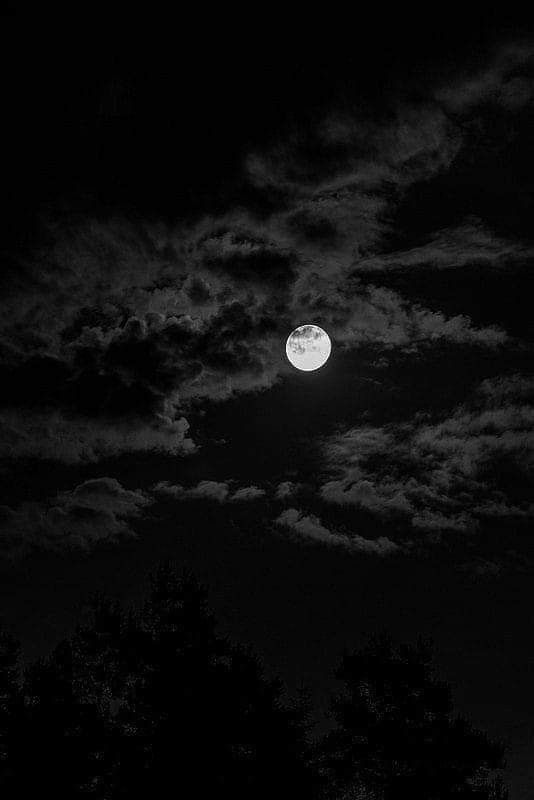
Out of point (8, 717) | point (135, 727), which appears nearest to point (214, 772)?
point (135, 727)

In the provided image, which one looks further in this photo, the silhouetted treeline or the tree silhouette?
the tree silhouette

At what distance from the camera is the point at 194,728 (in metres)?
15.3

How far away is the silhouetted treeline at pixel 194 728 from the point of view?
15094 millimetres

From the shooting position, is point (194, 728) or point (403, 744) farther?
point (403, 744)

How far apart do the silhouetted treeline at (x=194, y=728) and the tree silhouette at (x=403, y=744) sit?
41 millimetres

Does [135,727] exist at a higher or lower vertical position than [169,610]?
lower

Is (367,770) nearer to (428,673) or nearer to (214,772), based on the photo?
(428,673)

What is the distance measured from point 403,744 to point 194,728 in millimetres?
9340

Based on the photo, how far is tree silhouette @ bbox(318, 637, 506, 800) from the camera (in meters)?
19.5

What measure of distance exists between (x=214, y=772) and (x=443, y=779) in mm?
9792

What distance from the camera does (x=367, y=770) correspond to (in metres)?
20.0

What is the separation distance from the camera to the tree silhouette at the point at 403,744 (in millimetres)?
19453

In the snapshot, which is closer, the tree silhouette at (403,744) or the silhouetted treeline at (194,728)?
the silhouetted treeline at (194,728)

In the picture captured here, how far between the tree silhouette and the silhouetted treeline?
0.04 meters
